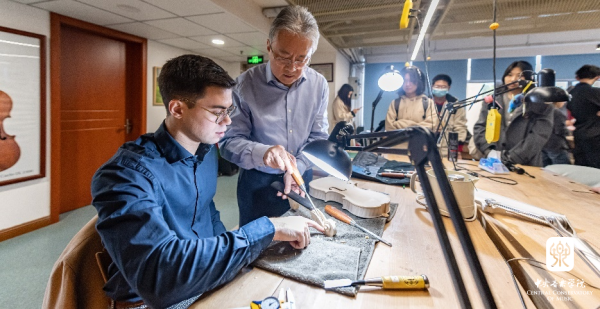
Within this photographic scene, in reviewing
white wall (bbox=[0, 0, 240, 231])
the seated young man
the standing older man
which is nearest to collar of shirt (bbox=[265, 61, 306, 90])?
the standing older man

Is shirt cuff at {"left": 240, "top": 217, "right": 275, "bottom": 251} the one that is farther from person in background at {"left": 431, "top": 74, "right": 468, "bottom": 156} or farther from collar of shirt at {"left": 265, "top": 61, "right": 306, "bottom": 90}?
person in background at {"left": 431, "top": 74, "right": 468, "bottom": 156}

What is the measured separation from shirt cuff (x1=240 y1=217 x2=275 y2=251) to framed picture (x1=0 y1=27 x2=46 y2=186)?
324 centimetres

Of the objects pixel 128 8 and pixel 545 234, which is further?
pixel 128 8

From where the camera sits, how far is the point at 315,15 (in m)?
3.63

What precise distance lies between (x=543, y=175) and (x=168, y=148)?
245 centimetres

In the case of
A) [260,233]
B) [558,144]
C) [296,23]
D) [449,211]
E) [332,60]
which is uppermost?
[332,60]

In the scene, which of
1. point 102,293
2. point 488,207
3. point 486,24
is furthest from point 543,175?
point 486,24

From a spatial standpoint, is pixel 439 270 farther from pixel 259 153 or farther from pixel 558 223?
pixel 259 153

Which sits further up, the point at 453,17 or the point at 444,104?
the point at 453,17

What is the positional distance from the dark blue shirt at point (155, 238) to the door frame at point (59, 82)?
9.94 ft

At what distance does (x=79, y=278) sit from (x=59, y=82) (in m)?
Answer: 3.34

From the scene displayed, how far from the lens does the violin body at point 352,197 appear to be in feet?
3.91

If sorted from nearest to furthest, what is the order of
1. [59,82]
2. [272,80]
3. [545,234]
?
1. [545,234]
2. [272,80]
3. [59,82]

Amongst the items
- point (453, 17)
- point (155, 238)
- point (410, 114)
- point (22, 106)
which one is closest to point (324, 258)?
point (155, 238)
